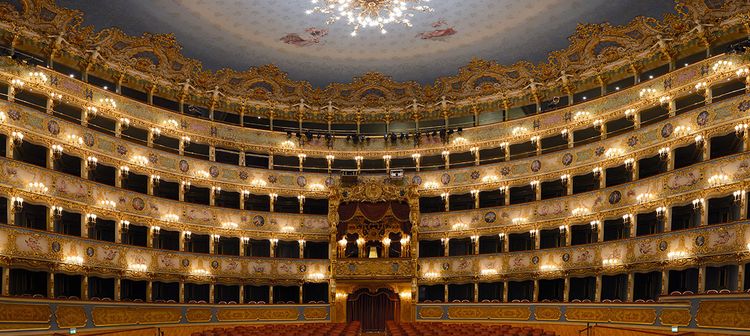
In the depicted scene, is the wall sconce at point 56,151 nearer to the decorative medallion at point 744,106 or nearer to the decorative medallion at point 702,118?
the decorative medallion at point 702,118

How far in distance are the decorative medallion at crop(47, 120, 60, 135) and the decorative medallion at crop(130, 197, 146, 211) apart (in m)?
4.43

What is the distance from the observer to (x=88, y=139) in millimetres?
27719

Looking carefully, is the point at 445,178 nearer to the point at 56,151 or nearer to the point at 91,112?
the point at 91,112

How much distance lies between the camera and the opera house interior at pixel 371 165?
24.7m

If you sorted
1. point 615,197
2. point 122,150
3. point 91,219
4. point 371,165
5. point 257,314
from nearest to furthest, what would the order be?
point 91,219 < point 615,197 < point 122,150 < point 257,314 < point 371,165

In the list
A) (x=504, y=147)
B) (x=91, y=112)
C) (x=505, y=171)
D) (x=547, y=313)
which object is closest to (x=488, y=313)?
(x=547, y=313)

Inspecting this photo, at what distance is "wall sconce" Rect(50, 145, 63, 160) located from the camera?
25.9 meters

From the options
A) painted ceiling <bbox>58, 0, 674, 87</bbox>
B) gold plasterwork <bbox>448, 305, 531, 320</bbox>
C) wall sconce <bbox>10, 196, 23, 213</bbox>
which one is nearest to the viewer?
wall sconce <bbox>10, 196, 23, 213</bbox>

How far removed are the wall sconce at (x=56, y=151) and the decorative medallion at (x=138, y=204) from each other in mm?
3849

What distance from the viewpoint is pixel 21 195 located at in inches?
942

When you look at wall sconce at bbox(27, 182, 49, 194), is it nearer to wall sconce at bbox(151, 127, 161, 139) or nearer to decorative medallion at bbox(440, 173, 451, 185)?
wall sconce at bbox(151, 127, 161, 139)

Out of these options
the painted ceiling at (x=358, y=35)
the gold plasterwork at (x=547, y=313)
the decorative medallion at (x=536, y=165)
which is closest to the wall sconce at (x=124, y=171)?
the painted ceiling at (x=358, y=35)

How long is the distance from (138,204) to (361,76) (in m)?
12.6

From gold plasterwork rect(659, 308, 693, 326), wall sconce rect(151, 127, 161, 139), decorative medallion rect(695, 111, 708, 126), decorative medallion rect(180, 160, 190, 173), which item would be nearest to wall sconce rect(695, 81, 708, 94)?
decorative medallion rect(695, 111, 708, 126)
